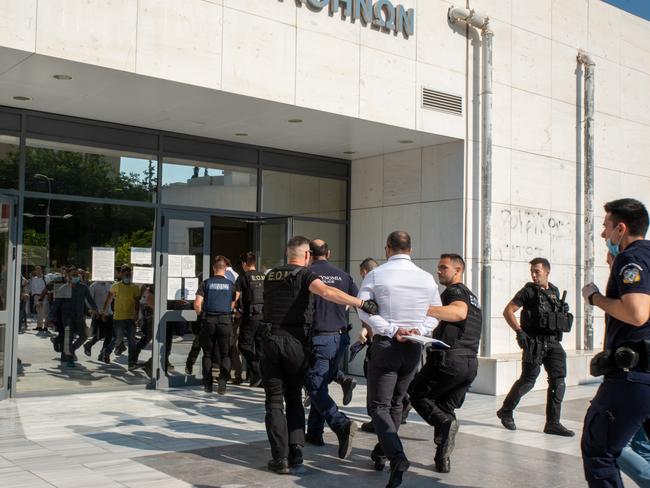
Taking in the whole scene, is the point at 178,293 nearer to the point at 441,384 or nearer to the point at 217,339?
the point at 217,339

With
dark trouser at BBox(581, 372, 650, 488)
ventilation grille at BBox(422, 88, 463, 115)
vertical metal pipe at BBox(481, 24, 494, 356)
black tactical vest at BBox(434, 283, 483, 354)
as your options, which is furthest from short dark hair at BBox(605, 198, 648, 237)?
vertical metal pipe at BBox(481, 24, 494, 356)

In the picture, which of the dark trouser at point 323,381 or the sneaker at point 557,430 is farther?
the sneaker at point 557,430

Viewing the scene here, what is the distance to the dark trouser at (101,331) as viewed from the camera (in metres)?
9.94

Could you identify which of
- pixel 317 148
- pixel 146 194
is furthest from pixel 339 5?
pixel 146 194

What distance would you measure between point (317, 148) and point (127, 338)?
4.13 m

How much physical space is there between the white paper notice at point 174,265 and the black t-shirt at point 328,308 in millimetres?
3886

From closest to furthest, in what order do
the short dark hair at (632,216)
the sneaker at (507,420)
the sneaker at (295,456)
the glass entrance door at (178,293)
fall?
the short dark hair at (632,216) < the sneaker at (295,456) < the sneaker at (507,420) < the glass entrance door at (178,293)

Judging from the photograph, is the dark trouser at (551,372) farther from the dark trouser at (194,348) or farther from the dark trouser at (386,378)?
the dark trouser at (194,348)

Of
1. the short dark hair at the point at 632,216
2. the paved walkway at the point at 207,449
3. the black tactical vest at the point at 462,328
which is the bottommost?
the paved walkway at the point at 207,449

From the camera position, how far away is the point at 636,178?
45.4 feet

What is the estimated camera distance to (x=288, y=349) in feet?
19.2

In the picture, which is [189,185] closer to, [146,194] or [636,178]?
[146,194]

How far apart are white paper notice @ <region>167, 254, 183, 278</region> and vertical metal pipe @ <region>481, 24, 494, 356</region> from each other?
443 cm

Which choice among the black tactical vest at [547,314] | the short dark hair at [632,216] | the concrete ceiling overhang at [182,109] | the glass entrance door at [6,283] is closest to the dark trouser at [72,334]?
the glass entrance door at [6,283]
